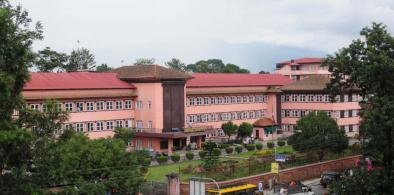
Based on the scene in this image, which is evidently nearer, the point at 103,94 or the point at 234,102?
the point at 103,94

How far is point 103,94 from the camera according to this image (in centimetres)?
6253

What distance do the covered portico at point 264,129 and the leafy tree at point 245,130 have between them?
13.0 feet

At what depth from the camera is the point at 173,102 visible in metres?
65.9

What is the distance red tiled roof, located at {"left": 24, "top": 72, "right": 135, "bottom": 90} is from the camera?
191 feet

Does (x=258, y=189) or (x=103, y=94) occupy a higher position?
(x=103, y=94)

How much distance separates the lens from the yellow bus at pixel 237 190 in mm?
37338

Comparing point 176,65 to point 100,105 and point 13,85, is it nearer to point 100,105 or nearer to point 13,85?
point 100,105

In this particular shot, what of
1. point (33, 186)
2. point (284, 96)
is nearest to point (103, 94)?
point (284, 96)

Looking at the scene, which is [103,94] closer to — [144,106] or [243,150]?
[144,106]

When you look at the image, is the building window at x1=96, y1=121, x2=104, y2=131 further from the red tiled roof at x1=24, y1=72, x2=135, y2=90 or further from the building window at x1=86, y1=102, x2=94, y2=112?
the red tiled roof at x1=24, y1=72, x2=135, y2=90

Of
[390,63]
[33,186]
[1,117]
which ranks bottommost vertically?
[33,186]

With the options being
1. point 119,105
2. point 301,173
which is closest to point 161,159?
point 301,173

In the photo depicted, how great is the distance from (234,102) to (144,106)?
1542 cm

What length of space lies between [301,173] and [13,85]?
3014 cm
